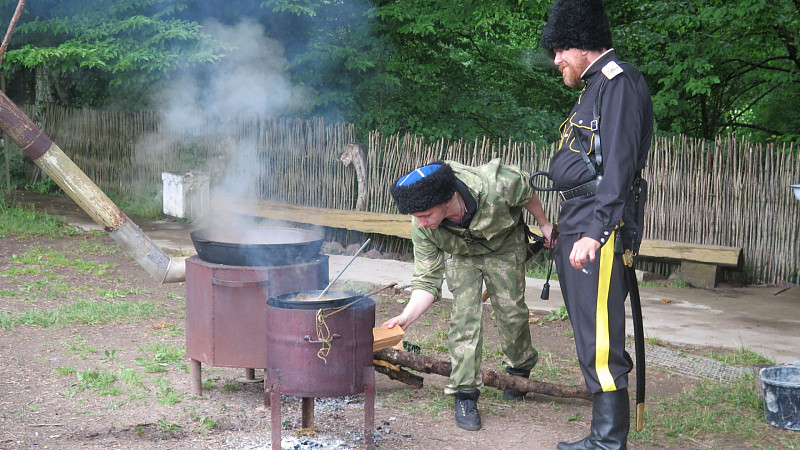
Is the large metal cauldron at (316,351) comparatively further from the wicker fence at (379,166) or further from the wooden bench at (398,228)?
the wicker fence at (379,166)

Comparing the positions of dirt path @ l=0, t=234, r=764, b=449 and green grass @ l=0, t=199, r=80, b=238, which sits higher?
green grass @ l=0, t=199, r=80, b=238

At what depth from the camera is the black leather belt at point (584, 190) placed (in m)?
3.44

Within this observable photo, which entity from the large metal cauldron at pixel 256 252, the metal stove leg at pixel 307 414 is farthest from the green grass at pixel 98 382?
the metal stove leg at pixel 307 414

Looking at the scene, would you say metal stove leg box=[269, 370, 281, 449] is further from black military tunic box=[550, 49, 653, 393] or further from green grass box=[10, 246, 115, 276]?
green grass box=[10, 246, 115, 276]

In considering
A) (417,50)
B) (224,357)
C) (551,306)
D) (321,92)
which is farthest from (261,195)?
(224,357)

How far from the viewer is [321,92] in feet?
36.0

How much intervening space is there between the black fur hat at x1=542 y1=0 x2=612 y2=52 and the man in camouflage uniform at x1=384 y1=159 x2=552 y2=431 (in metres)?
0.84

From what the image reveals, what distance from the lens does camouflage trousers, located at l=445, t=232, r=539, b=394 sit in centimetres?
427

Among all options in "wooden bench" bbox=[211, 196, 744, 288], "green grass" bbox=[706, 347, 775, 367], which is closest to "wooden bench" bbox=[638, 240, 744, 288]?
"wooden bench" bbox=[211, 196, 744, 288]

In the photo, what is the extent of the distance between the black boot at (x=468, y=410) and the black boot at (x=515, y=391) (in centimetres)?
38

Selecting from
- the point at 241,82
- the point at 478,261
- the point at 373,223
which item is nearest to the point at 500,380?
the point at 478,261

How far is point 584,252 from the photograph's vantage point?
127 inches

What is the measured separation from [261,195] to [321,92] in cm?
170

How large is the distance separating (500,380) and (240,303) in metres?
1.56
